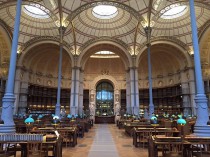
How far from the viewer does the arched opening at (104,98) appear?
33578 millimetres

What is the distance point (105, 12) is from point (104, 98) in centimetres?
1645

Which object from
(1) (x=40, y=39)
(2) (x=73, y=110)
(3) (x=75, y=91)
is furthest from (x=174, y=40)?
(1) (x=40, y=39)

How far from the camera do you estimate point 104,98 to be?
34.5 meters

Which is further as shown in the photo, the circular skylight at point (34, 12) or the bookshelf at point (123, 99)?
the bookshelf at point (123, 99)

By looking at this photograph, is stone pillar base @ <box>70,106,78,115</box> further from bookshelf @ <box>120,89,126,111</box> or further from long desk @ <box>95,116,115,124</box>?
bookshelf @ <box>120,89,126,111</box>

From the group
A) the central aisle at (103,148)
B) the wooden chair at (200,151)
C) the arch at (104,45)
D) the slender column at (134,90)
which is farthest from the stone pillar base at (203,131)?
the arch at (104,45)

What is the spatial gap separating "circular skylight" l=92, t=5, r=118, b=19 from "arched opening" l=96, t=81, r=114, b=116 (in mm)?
13980

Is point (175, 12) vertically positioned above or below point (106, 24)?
above

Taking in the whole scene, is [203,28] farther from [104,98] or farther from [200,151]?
[200,151]

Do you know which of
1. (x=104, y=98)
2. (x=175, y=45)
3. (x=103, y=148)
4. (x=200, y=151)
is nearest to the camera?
(x=200, y=151)

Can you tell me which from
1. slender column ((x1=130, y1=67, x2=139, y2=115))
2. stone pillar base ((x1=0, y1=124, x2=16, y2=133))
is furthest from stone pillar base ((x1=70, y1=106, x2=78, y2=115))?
stone pillar base ((x1=0, y1=124, x2=16, y2=133))

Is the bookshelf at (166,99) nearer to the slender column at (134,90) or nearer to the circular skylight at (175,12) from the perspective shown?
the slender column at (134,90)

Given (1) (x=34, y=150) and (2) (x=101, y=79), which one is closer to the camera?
(1) (x=34, y=150)

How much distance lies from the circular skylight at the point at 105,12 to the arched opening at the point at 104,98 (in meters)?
14.0
